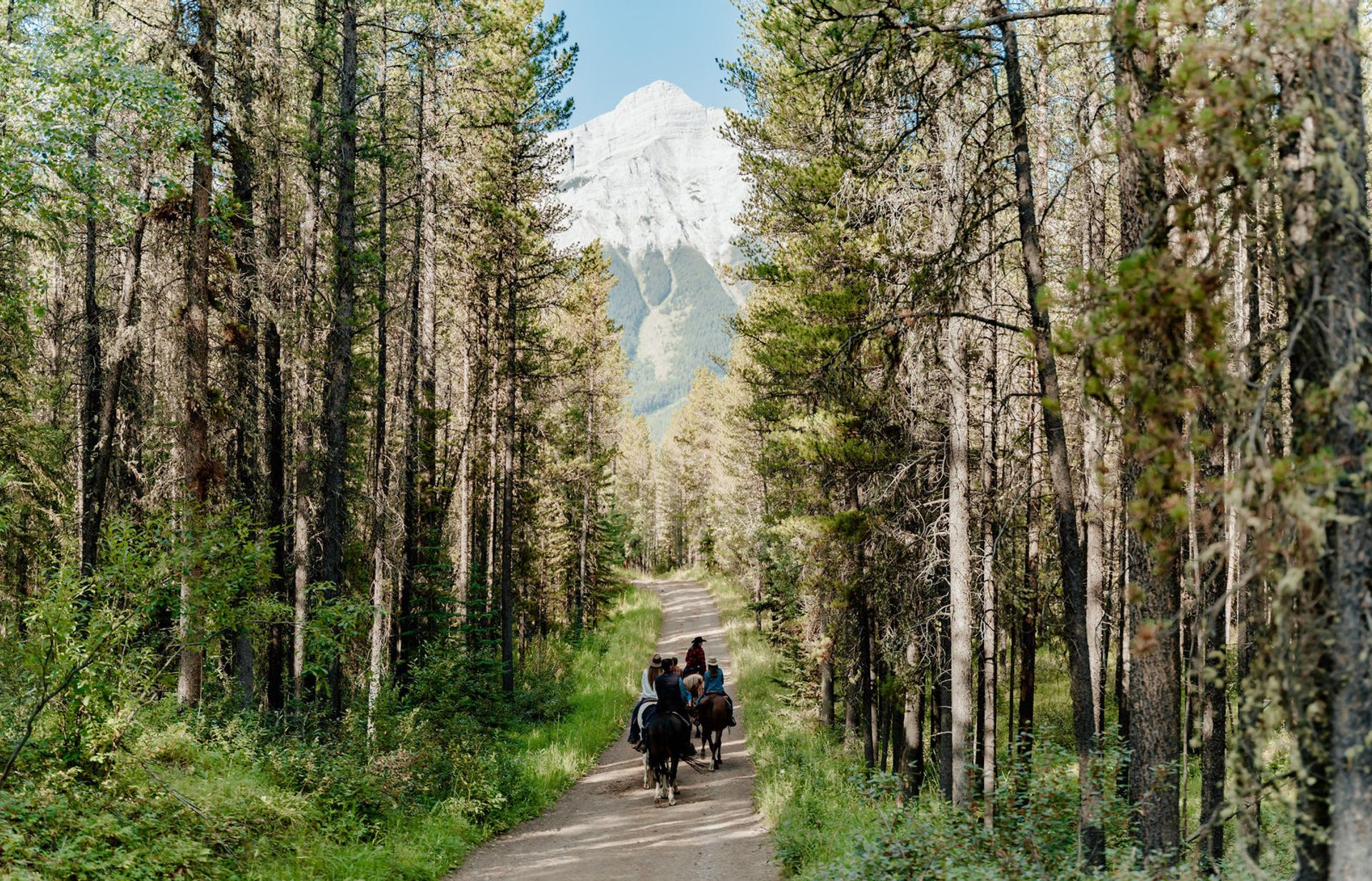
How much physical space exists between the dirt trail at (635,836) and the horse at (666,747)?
301mm

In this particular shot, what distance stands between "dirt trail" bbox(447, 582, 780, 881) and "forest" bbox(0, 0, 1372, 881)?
522 mm

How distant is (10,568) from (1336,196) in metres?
22.8

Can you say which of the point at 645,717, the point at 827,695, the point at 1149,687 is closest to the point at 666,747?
the point at 645,717

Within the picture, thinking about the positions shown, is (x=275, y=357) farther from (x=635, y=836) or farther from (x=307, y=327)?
(x=635, y=836)

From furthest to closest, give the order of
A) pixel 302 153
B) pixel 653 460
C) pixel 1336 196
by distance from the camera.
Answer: pixel 653 460 < pixel 302 153 < pixel 1336 196

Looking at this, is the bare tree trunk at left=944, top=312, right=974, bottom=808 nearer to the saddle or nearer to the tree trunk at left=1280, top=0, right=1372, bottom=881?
the saddle

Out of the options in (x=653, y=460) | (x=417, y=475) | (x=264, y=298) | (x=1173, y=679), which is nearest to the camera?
(x=1173, y=679)

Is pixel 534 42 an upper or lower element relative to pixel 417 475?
upper

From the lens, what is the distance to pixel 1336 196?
10.4 feet

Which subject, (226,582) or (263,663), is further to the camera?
(263,663)

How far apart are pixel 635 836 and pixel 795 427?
7.17 metres

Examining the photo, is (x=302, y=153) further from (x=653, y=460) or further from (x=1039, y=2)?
(x=653, y=460)

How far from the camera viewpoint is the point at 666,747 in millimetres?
12594

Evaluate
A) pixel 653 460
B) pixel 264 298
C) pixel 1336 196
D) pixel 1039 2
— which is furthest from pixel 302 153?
pixel 653 460
